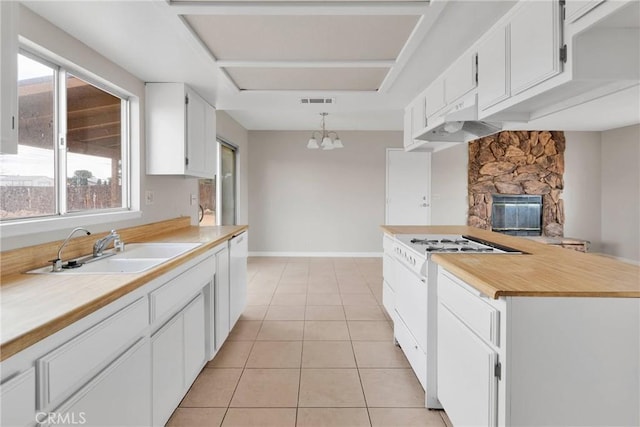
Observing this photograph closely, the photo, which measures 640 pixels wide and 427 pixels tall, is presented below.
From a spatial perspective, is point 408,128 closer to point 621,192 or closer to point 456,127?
point 456,127

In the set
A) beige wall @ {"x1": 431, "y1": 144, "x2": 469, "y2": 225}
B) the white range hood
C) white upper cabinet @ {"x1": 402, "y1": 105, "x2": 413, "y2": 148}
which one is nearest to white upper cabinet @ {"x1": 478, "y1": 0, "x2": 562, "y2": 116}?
the white range hood

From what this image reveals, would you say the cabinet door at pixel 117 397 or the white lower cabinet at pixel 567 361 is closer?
the cabinet door at pixel 117 397

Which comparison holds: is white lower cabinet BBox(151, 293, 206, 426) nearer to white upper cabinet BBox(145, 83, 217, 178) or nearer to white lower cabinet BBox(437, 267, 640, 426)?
white upper cabinet BBox(145, 83, 217, 178)

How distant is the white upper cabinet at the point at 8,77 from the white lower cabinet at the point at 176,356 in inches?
38.3

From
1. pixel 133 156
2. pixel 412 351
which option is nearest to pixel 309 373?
pixel 412 351

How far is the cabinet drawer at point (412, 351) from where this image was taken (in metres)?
2.04

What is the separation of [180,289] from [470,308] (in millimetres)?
1459

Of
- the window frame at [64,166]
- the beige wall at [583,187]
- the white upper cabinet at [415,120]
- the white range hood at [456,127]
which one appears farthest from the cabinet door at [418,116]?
the beige wall at [583,187]

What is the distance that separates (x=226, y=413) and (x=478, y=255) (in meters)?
1.68

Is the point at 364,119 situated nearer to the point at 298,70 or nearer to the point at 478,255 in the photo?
the point at 298,70

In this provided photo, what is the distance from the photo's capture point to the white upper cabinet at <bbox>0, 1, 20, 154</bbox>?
120 cm

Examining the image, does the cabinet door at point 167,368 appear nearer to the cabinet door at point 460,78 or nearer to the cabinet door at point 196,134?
the cabinet door at point 196,134

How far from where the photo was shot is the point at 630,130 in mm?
5840

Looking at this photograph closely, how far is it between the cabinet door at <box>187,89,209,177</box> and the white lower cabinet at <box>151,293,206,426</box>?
1351mm
